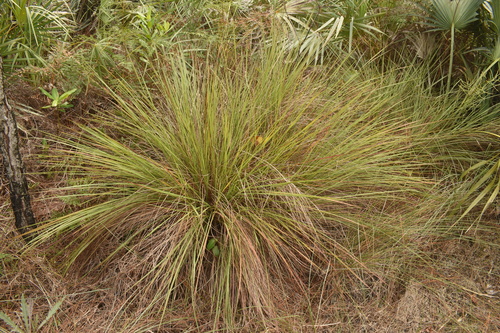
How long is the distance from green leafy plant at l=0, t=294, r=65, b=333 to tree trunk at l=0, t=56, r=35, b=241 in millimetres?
346

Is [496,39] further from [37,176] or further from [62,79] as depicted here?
[37,176]

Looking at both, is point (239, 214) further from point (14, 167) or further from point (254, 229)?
point (14, 167)

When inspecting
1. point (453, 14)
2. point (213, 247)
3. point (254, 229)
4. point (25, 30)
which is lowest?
point (213, 247)

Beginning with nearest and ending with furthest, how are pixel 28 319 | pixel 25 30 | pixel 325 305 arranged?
pixel 28 319 < pixel 325 305 < pixel 25 30

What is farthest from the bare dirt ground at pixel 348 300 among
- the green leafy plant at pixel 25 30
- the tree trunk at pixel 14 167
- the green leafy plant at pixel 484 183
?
the green leafy plant at pixel 25 30

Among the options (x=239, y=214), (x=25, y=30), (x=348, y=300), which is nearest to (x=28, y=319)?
(x=239, y=214)

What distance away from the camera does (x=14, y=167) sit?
2.44 meters

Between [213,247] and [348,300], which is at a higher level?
[213,247]

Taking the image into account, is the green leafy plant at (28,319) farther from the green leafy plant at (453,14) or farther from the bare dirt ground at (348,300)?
the green leafy plant at (453,14)

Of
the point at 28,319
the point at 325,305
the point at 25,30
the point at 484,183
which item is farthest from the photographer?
the point at 25,30

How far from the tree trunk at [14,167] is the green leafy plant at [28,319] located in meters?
0.35

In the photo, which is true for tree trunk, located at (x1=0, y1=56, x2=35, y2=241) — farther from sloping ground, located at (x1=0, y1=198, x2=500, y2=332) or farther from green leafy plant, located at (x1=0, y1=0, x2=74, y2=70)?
green leafy plant, located at (x1=0, y1=0, x2=74, y2=70)

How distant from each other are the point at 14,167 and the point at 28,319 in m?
0.76

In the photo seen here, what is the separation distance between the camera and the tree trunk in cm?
235
